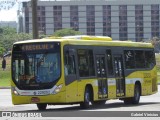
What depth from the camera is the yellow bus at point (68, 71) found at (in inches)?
915

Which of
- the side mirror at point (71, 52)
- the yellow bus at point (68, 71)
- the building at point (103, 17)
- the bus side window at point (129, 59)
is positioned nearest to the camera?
the yellow bus at point (68, 71)

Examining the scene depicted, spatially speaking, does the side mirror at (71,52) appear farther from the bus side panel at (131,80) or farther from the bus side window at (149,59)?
the bus side window at (149,59)

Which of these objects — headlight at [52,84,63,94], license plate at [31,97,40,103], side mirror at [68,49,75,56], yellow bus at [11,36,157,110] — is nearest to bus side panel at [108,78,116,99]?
yellow bus at [11,36,157,110]

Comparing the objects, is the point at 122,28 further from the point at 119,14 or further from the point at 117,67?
the point at 117,67

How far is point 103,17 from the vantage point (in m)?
148

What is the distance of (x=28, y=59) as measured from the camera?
23859 millimetres

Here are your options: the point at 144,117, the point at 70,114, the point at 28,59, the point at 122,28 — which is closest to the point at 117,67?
the point at 28,59

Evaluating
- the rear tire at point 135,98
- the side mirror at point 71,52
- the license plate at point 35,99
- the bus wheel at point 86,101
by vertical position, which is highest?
the side mirror at point 71,52

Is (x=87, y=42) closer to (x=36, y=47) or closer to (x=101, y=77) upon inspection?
(x=101, y=77)

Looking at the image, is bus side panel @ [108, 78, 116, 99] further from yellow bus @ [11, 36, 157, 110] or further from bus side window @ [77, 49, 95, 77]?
bus side window @ [77, 49, 95, 77]

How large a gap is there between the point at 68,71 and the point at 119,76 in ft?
14.4

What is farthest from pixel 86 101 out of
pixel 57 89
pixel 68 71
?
pixel 57 89

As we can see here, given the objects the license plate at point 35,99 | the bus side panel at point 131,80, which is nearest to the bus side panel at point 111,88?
the bus side panel at point 131,80

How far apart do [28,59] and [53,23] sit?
125 metres
